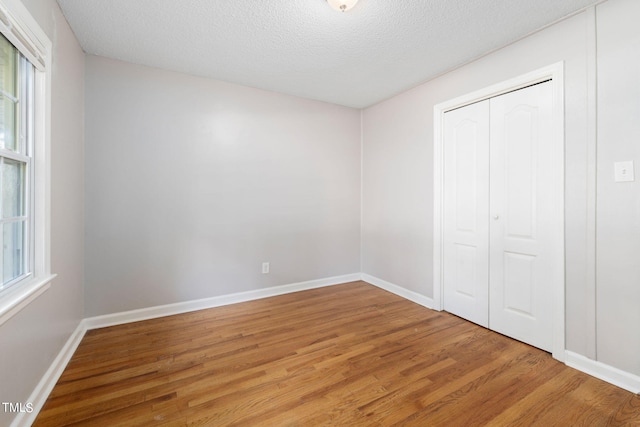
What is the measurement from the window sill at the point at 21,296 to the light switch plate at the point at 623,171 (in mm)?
3376

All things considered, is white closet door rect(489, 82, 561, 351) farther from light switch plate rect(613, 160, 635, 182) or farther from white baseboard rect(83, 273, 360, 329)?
white baseboard rect(83, 273, 360, 329)

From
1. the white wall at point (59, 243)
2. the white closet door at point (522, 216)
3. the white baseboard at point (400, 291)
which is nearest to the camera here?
the white wall at point (59, 243)

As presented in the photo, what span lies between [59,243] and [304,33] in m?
2.36

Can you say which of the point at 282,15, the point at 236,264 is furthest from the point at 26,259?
the point at 282,15

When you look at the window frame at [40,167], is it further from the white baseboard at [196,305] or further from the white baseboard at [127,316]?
the white baseboard at [196,305]

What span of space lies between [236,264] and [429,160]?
8.12 feet

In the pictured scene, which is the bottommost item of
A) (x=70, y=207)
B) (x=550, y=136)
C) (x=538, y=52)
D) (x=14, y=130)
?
(x=70, y=207)

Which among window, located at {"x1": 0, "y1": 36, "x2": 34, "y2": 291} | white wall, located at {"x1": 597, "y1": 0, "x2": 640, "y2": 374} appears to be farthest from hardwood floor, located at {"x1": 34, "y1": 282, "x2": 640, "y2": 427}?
window, located at {"x1": 0, "y1": 36, "x2": 34, "y2": 291}

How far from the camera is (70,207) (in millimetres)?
2135

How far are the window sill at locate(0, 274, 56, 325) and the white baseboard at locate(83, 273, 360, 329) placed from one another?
3.51 ft

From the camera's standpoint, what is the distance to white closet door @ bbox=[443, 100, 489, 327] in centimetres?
257

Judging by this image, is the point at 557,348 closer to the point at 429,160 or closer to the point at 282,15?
the point at 429,160

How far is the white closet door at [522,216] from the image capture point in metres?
2.14

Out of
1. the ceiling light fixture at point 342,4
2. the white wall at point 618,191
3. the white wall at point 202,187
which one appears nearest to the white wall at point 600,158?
the white wall at point 618,191
